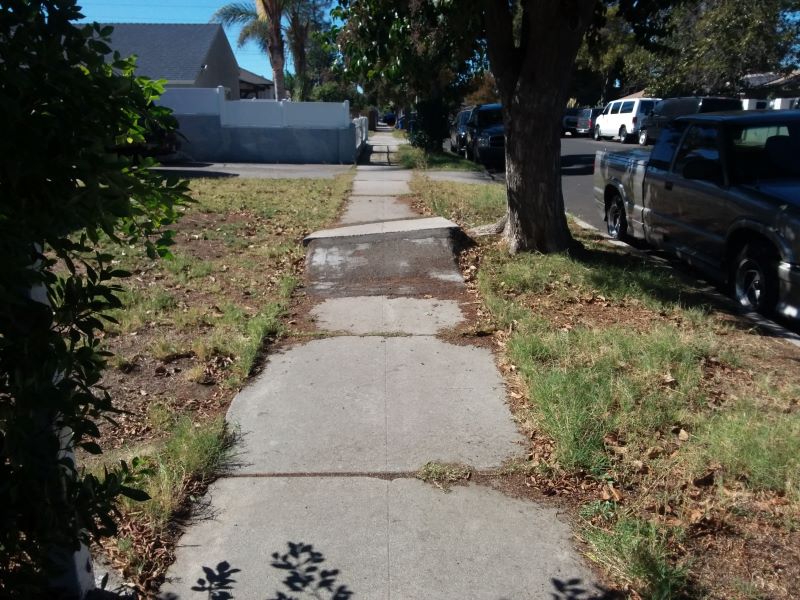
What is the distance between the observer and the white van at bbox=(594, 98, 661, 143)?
1350 inches

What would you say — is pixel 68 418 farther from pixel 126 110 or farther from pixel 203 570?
pixel 203 570

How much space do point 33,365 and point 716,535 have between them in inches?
119

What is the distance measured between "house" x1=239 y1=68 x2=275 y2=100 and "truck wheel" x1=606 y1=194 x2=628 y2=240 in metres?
36.1

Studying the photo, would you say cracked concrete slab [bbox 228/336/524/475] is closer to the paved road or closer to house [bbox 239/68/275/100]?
the paved road

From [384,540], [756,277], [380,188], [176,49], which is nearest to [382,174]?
[380,188]

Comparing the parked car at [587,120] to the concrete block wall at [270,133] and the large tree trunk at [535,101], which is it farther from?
the large tree trunk at [535,101]

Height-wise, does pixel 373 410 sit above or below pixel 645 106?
below

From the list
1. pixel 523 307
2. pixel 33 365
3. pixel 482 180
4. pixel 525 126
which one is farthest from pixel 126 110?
pixel 482 180

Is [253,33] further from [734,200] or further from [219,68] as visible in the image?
[734,200]

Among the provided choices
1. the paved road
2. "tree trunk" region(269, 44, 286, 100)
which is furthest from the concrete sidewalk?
"tree trunk" region(269, 44, 286, 100)

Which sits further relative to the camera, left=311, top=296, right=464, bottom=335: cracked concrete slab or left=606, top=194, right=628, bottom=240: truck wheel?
left=606, top=194, right=628, bottom=240: truck wheel

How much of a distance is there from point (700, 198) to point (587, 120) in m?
37.2

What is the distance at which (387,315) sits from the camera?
677 centimetres

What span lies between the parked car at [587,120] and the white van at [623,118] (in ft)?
9.24
